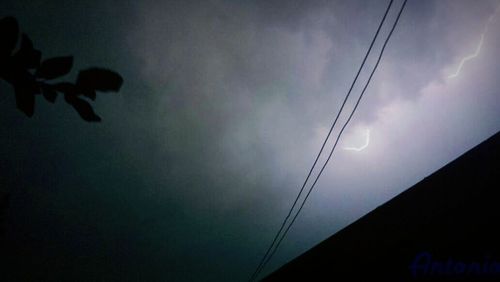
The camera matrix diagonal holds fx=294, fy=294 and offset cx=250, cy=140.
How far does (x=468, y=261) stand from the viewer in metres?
3.55

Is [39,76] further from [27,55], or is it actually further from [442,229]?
[442,229]

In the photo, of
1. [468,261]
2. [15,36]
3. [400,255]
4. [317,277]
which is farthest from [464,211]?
[15,36]

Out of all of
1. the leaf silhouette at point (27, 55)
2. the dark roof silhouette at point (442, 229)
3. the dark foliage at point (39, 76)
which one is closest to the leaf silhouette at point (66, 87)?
the dark foliage at point (39, 76)

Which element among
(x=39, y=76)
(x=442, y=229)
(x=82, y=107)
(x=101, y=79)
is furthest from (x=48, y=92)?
(x=442, y=229)

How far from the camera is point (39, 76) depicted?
1165 mm

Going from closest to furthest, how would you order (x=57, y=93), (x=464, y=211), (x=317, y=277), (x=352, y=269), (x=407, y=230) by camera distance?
(x=57, y=93) < (x=464, y=211) < (x=407, y=230) < (x=352, y=269) < (x=317, y=277)

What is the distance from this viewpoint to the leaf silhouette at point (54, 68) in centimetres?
113

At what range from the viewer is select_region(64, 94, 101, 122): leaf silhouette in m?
1.14

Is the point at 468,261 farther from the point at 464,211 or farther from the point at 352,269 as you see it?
the point at 352,269

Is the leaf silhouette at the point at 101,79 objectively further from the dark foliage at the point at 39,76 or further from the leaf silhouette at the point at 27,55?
the leaf silhouette at the point at 27,55

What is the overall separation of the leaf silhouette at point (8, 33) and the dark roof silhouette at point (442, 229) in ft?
15.0

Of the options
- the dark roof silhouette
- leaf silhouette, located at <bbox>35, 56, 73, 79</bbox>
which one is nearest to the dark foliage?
leaf silhouette, located at <bbox>35, 56, 73, 79</bbox>

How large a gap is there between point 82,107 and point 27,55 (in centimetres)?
27

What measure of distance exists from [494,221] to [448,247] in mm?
623
